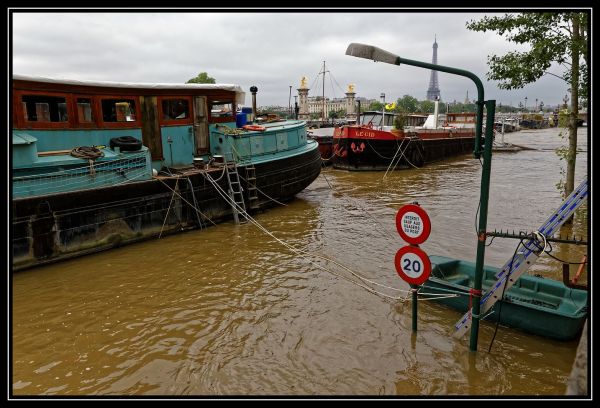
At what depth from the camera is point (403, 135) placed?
2572 cm

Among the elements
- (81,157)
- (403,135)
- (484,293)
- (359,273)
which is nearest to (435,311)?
(484,293)

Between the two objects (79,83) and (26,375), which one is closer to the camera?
(26,375)

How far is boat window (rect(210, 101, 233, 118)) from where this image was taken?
1295cm

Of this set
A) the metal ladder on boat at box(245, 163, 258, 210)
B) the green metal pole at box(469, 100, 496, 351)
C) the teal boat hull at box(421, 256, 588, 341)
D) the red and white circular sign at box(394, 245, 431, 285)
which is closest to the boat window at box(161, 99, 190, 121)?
the metal ladder on boat at box(245, 163, 258, 210)

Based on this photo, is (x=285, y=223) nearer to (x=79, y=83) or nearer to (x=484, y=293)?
(x=79, y=83)

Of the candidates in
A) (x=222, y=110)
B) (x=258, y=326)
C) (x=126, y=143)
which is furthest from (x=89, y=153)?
(x=258, y=326)

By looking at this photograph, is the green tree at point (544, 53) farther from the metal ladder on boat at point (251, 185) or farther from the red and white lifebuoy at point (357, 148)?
the red and white lifebuoy at point (357, 148)

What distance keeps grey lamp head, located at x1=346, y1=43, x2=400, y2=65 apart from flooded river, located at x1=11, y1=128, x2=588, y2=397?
3.90 meters

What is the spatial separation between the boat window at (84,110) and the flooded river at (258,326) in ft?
11.7

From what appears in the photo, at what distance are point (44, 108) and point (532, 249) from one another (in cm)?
1054

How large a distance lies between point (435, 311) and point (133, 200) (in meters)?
7.41

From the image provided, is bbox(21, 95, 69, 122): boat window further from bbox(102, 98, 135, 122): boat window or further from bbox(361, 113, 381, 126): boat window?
bbox(361, 113, 381, 126): boat window

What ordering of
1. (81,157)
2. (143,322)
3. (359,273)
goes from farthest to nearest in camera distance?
(81,157) < (359,273) < (143,322)

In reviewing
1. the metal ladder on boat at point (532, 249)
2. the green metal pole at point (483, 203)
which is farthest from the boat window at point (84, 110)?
the metal ladder on boat at point (532, 249)
